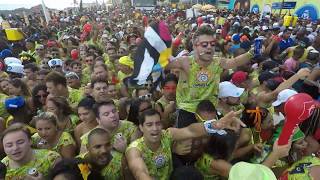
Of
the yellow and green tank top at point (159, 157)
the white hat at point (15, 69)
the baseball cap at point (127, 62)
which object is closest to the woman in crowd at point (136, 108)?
the yellow and green tank top at point (159, 157)

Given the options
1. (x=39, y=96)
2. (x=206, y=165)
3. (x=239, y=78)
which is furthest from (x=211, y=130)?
(x=39, y=96)

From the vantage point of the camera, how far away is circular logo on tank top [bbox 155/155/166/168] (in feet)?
11.9

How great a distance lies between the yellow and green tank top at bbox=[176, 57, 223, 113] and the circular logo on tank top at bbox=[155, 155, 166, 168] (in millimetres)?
1187

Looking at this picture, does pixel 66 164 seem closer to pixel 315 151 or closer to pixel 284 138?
pixel 284 138

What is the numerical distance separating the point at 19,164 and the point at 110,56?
5.57 m

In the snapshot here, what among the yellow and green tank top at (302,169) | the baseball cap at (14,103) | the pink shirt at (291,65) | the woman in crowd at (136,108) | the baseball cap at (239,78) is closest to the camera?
the yellow and green tank top at (302,169)

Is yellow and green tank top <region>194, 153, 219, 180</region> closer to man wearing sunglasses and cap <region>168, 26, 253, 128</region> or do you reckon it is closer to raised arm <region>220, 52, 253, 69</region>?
man wearing sunglasses and cap <region>168, 26, 253, 128</region>

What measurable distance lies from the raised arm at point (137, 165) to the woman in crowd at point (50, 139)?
945mm

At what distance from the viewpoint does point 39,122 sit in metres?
4.21

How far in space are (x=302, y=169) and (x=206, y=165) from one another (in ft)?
3.19

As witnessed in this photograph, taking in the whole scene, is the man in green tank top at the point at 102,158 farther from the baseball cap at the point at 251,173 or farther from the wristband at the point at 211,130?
the baseball cap at the point at 251,173

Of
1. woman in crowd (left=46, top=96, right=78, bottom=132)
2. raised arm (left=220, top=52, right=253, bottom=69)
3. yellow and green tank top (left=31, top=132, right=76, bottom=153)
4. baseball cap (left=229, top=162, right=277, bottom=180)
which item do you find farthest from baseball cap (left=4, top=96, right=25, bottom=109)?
baseball cap (left=229, top=162, right=277, bottom=180)

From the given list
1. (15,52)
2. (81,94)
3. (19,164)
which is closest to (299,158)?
(19,164)

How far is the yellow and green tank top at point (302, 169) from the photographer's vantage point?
9.79ft
